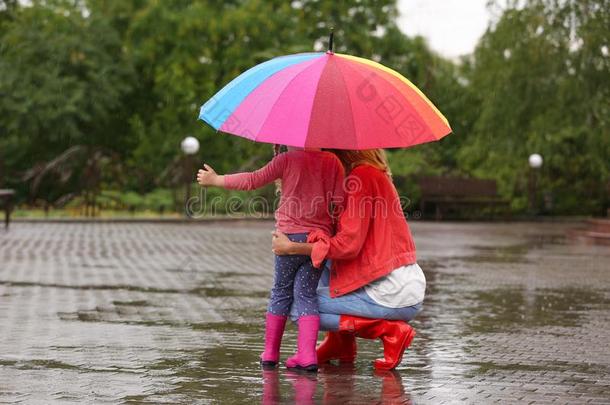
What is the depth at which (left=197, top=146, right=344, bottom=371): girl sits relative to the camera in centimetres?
750

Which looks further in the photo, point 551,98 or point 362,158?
point 551,98

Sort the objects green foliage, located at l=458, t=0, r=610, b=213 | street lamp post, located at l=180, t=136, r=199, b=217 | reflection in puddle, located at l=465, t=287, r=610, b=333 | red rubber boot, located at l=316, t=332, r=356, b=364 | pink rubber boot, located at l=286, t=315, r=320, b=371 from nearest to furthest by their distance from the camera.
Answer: pink rubber boot, located at l=286, t=315, r=320, b=371 < red rubber boot, located at l=316, t=332, r=356, b=364 < reflection in puddle, located at l=465, t=287, r=610, b=333 < street lamp post, located at l=180, t=136, r=199, b=217 < green foliage, located at l=458, t=0, r=610, b=213

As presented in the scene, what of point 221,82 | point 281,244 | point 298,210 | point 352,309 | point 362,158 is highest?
point 221,82

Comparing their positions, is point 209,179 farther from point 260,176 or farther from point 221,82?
point 221,82

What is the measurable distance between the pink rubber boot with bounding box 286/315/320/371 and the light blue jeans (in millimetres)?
98

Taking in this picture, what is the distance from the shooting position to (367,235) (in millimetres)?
7562

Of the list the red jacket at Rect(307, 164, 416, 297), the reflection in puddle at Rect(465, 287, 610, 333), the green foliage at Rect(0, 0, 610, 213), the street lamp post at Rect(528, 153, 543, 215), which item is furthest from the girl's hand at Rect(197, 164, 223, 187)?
the street lamp post at Rect(528, 153, 543, 215)

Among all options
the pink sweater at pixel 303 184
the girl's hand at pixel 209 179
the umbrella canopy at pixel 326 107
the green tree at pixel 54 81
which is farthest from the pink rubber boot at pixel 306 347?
the green tree at pixel 54 81

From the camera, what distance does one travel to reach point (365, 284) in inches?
296

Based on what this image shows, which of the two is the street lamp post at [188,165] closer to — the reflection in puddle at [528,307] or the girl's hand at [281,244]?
the reflection in puddle at [528,307]


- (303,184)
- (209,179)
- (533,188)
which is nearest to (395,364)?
(303,184)

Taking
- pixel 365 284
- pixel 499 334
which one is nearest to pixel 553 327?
pixel 499 334

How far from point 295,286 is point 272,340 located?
1.12ft

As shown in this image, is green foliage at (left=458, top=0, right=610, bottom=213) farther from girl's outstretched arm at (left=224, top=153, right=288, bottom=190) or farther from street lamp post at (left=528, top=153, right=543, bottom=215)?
girl's outstretched arm at (left=224, top=153, right=288, bottom=190)
